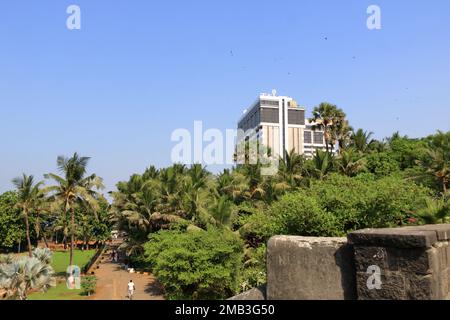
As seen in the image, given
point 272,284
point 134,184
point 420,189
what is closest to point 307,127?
point 134,184

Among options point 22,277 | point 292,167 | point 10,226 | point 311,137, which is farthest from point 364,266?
point 311,137

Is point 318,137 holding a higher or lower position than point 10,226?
higher

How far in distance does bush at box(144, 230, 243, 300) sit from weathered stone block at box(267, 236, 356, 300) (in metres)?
15.5

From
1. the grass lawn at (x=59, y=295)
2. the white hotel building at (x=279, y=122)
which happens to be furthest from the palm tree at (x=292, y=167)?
the white hotel building at (x=279, y=122)

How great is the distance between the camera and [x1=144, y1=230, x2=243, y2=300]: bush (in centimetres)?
1905

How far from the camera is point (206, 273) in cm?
1898

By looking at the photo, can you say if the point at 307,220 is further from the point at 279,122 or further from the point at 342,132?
the point at 279,122

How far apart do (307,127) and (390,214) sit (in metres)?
125

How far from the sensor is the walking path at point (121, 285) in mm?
24087

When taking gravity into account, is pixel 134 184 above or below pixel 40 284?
above

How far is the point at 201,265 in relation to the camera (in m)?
19.1

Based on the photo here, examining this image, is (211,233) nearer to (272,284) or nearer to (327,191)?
(327,191)

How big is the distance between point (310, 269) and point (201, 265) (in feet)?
52.5

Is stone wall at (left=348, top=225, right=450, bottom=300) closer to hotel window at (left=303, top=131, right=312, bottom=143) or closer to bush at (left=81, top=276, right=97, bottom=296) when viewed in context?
bush at (left=81, top=276, right=97, bottom=296)
